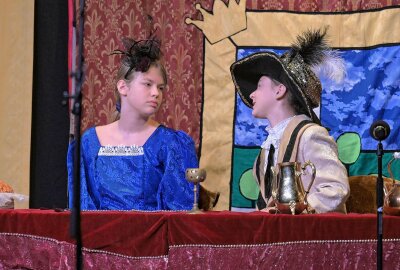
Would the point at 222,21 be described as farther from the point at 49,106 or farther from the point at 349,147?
the point at 49,106

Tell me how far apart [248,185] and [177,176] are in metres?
0.93

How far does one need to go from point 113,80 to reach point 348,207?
5.73 ft

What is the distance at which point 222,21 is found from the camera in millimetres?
4758

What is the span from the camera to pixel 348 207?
3979mm

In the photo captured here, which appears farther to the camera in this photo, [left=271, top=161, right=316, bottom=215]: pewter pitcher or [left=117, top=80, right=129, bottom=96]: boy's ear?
[left=117, top=80, right=129, bottom=96]: boy's ear

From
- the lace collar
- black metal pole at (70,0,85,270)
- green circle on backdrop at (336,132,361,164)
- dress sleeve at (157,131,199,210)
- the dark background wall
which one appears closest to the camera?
black metal pole at (70,0,85,270)

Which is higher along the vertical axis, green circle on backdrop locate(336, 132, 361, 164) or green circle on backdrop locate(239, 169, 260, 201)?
green circle on backdrop locate(336, 132, 361, 164)

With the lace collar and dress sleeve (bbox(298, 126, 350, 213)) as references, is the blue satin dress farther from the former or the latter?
dress sleeve (bbox(298, 126, 350, 213))

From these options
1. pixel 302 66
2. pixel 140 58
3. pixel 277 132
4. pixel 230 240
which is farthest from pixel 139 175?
pixel 230 240

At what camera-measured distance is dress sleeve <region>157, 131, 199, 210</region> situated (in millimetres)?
3838

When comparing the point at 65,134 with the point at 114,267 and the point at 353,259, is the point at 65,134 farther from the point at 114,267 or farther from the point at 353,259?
the point at 353,259

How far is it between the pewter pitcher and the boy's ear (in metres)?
1.14

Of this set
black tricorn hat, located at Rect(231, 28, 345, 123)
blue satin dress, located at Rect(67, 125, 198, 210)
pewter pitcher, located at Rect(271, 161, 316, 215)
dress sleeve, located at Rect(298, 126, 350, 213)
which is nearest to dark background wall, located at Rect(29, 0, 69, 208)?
blue satin dress, located at Rect(67, 125, 198, 210)

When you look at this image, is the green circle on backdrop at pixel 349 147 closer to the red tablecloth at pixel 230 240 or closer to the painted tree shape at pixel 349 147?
the painted tree shape at pixel 349 147
